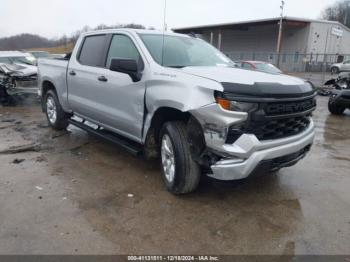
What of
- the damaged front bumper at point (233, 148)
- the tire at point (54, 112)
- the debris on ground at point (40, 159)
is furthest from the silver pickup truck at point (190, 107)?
the tire at point (54, 112)

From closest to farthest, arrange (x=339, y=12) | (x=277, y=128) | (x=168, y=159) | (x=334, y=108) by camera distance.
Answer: (x=277, y=128) < (x=168, y=159) < (x=334, y=108) < (x=339, y=12)

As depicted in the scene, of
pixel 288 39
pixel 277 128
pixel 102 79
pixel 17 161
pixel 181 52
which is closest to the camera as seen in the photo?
pixel 277 128

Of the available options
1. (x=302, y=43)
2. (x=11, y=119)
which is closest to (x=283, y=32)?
(x=302, y=43)

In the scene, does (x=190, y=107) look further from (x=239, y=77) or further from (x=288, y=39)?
(x=288, y=39)

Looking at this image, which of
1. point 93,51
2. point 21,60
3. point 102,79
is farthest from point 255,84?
point 21,60

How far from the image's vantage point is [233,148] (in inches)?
133

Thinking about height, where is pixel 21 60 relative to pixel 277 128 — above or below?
below

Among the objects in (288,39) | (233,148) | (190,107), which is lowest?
(233,148)

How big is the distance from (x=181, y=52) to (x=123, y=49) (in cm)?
81

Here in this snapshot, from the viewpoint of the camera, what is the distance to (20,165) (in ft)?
17.0

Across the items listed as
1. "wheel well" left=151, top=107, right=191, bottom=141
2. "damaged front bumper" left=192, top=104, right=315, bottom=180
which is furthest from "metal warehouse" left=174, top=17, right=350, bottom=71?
"damaged front bumper" left=192, top=104, right=315, bottom=180

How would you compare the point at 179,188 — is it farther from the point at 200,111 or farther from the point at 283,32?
the point at 283,32

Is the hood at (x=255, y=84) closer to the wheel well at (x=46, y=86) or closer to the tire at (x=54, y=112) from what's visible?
the tire at (x=54, y=112)

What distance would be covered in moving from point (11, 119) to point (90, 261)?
7064 millimetres
